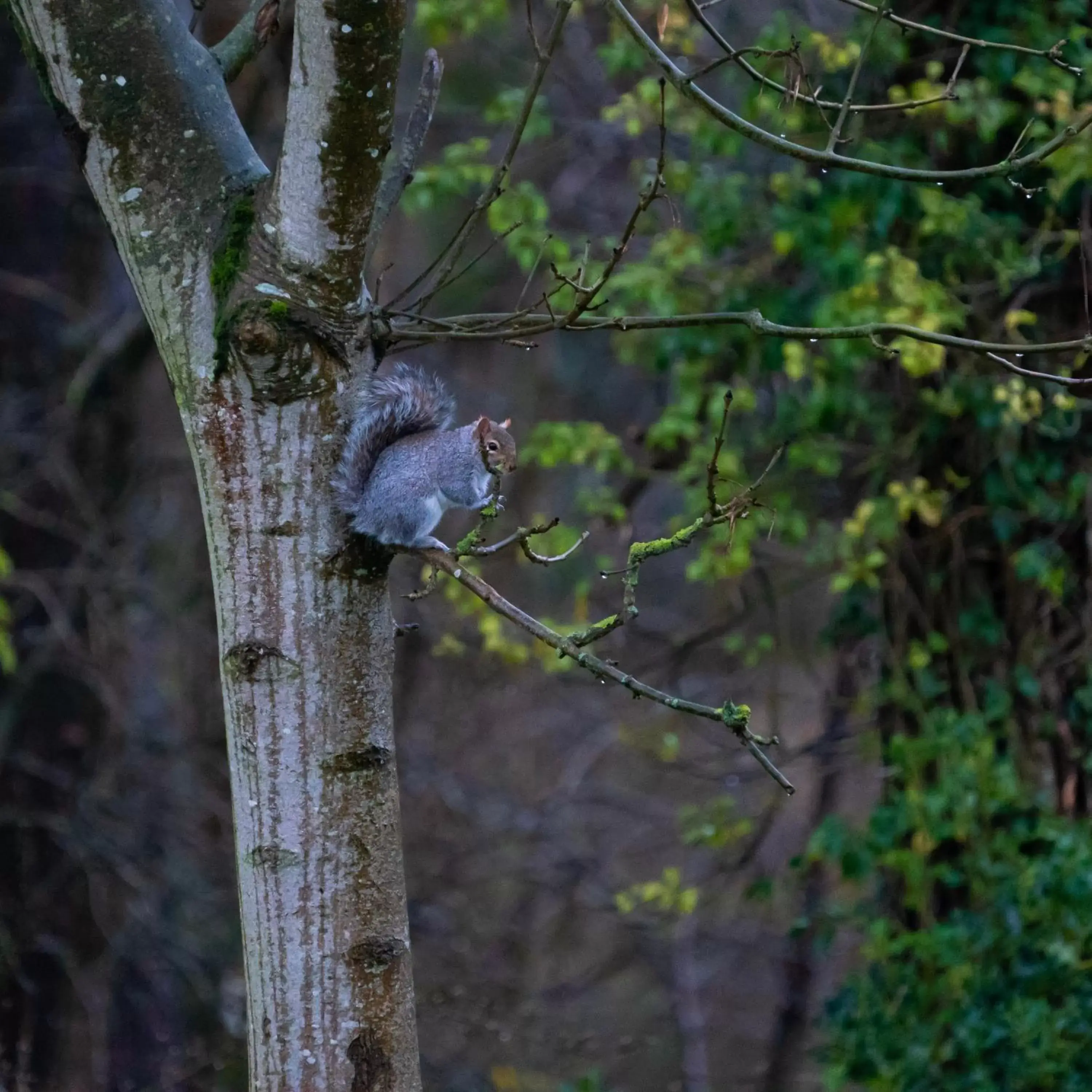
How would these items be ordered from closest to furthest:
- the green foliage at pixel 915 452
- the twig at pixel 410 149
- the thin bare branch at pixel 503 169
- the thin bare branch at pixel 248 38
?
the thin bare branch at pixel 503 169, the twig at pixel 410 149, the thin bare branch at pixel 248 38, the green foliage at pixel 915 452

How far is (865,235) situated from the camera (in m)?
3.67

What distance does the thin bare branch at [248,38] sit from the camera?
1700 mm

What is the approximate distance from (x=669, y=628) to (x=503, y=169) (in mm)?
4265

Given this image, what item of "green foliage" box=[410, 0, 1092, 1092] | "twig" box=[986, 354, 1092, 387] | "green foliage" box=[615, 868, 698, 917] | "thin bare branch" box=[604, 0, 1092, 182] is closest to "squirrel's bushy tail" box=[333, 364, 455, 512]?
"thin bare branch" box=[604, 0, 1092, 182]

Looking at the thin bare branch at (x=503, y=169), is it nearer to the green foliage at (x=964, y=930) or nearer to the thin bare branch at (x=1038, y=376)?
the thin bare branch at (x=1038, y=376)

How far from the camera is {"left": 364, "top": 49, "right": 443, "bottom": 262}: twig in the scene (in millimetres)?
1564

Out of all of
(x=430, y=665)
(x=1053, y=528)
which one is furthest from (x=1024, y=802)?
(x=430, y=665)

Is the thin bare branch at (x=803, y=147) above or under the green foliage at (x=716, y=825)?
above

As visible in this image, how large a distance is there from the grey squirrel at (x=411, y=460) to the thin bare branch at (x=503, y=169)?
167mm

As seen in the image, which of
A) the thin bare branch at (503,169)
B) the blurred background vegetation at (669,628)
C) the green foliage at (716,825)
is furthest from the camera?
the green foliage at (716,825)

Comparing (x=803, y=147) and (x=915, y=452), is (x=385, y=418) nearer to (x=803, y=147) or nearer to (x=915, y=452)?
(x=803, y=147)

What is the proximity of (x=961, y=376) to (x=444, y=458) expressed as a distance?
6.24 ft

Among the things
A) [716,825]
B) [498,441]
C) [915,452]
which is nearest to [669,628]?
[716,825]

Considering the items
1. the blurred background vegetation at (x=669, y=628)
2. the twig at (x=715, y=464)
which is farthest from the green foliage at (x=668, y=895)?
the twig at (x=715, y=464)
